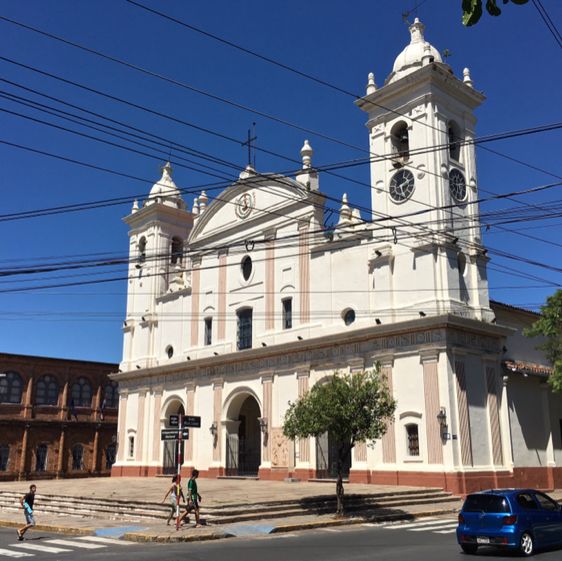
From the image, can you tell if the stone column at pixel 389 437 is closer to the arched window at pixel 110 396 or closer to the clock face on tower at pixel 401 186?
the clock face on tower at pixel 401 186

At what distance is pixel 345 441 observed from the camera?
2212cm

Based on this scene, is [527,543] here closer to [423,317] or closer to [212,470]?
[423,317]

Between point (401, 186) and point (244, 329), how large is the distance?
1209cm

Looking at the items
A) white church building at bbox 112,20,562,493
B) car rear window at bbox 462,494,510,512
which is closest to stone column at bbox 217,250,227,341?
white church building at bbox 112,20,562,493

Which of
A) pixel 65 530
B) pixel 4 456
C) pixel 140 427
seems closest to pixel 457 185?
pixel 65 530

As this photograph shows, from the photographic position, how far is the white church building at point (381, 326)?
28.8m

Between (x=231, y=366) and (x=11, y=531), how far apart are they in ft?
62.4

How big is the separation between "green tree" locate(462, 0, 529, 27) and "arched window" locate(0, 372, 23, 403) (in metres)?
48.8

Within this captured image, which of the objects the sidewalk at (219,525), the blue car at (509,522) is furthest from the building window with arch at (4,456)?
the blue car at (509,522)

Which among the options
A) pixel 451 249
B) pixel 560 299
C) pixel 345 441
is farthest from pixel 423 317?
pixel 345 441

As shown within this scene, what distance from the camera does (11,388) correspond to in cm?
4947

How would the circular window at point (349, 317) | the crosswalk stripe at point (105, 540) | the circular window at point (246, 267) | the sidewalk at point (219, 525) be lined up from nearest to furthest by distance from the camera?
1. the crosswalk stripe at point (105, 540)
2. the sidewalk at point (219, 525)
3. the circular window at point (349, 317)
4. the circular window at point (246, 267)

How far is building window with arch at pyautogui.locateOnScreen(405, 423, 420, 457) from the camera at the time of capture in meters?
28.8

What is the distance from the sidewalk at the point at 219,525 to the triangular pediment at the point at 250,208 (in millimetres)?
13742
